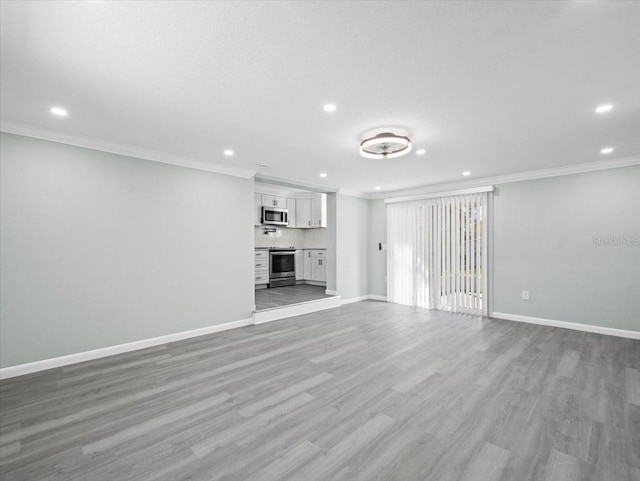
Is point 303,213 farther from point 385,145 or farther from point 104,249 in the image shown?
point 104,249

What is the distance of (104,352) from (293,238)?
5.98 meters

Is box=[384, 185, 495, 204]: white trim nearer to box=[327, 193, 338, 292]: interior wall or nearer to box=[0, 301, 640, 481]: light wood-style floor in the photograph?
box=[327, 193, 338, 292]: interior wall

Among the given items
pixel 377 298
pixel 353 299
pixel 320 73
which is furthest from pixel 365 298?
pixel 320 73

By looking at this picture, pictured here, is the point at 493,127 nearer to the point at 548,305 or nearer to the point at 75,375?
the point at 548,305

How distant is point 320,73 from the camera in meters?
2.14

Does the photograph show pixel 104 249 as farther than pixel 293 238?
No

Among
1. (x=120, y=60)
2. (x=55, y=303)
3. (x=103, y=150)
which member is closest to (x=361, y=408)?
(x=120, y=60)

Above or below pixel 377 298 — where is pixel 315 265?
above

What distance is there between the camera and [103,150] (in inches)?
140

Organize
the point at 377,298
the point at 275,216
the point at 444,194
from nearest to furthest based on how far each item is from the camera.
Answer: the point at 444,194
the point at 377,298
the point at 275,216

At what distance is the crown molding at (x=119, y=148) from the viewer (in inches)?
121

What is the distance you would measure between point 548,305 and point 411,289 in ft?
7.63

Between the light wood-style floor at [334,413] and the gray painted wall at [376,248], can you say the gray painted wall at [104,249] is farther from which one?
the gray painted wall at [376,248]

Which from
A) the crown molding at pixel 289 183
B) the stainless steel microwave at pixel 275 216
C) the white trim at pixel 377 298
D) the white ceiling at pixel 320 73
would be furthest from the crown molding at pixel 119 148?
the white trim at pixel 377 298
